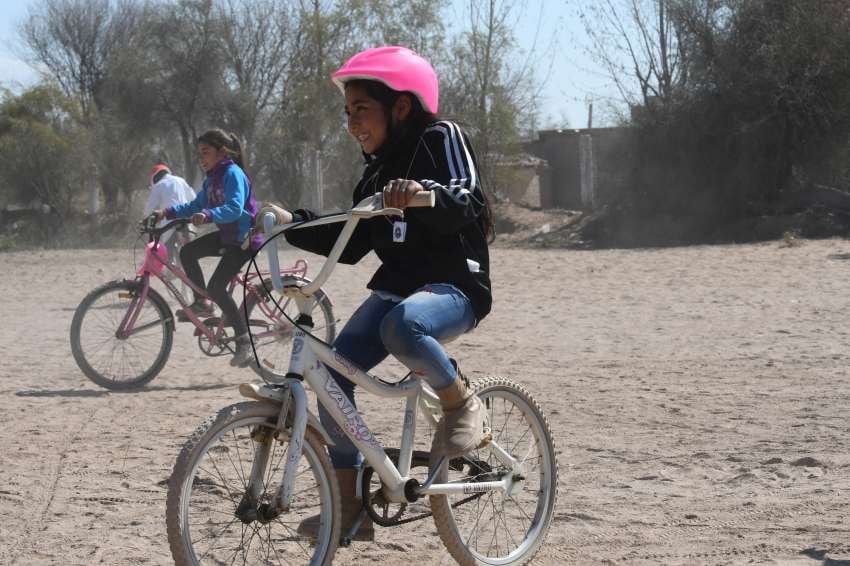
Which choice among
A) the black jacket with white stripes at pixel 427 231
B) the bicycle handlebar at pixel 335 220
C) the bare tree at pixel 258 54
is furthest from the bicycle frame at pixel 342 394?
the bare tree at pixel 258 54

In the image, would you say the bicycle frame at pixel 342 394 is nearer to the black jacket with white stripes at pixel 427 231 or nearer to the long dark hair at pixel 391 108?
the black jacket with white stripes at pixel 427 231

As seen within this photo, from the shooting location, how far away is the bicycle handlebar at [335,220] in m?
3.54

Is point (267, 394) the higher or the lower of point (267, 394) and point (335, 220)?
the lower

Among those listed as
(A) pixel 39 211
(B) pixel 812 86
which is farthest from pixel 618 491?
(A) pixel 39 211

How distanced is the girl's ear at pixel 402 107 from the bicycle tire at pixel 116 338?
5002mm

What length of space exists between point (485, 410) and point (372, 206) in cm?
100

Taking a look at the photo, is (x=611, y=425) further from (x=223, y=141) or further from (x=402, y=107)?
(x=223, y=141)

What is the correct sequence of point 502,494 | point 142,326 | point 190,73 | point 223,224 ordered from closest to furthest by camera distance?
point 502,494 < point 223,224 < point 142,326 < point 190,73

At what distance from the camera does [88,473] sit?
5.82 meters

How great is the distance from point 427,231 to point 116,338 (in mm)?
5294

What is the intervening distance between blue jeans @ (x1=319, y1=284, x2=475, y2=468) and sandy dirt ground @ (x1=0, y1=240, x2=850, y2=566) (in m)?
0.77

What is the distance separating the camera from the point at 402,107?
156 inches

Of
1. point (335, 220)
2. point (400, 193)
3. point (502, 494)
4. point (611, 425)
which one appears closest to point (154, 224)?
point (611, 425)

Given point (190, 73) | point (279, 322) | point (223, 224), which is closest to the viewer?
point (223, 224)
